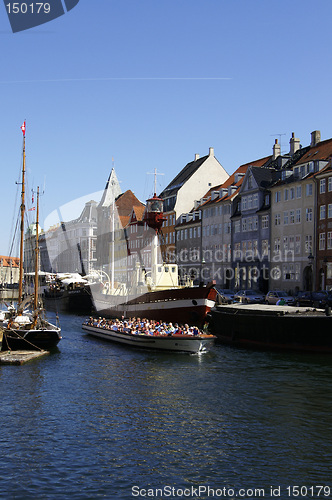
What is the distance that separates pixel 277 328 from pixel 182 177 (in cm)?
6869

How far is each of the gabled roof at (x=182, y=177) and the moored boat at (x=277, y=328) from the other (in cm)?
5721

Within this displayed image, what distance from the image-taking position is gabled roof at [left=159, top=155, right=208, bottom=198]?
Answer: 103 m

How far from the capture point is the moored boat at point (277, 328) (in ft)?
122

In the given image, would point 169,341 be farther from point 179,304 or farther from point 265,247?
point 265,247

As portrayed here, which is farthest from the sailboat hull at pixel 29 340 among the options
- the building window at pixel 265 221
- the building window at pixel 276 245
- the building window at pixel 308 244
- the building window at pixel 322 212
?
the building window at pixel 265 221

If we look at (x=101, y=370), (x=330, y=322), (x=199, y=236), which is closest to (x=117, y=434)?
(x=101, y=370)

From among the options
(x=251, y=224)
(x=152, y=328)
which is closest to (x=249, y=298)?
(x=251, y=224)

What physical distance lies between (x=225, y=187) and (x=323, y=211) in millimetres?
28090

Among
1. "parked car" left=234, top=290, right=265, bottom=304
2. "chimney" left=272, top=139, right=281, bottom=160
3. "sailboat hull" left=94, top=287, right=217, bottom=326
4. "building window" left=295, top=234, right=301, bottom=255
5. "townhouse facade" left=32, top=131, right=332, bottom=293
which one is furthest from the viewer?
"chimney" left=272, top=139, right=281, bottom=160

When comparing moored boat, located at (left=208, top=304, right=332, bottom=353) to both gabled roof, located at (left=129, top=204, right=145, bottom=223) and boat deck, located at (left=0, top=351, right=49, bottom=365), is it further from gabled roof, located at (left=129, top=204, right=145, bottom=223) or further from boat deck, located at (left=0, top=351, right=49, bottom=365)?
gabled roof, located at (left=129, top=204, right=145, bottom=223)

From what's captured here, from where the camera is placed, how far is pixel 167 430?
2114 centimetres

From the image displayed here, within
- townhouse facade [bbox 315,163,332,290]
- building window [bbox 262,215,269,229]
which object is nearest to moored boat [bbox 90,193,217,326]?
townhouse facade [bbox 315,163,332,290]

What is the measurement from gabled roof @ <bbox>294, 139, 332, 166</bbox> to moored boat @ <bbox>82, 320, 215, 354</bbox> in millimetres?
31659
